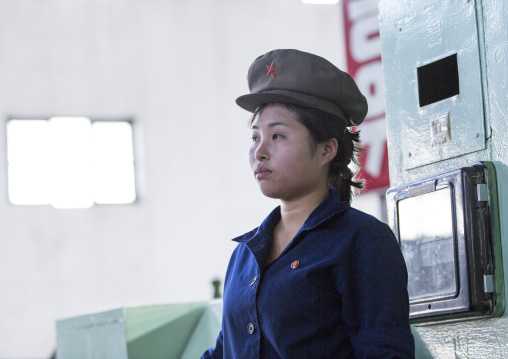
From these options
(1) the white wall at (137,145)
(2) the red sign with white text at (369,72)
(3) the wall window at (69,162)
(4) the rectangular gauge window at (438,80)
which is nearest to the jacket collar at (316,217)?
(4) the rectangular gauge window at (438,80)

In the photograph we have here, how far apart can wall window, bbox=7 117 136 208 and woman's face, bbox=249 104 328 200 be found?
7265 mm

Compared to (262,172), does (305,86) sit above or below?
above

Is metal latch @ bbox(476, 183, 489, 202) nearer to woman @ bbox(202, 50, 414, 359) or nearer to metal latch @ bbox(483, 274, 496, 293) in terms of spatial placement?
metal latch @ bbox(483, 274, 496, 293)

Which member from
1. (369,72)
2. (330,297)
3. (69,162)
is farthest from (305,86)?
(69,162)

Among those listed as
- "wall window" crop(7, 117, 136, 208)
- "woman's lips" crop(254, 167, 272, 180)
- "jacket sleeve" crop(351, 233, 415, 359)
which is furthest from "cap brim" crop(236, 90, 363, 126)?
"wall window" crop(7, 117, 136, 208)

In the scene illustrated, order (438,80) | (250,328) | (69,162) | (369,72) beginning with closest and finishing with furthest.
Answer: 1. (250,328)
2. (438,80)
3. (369,72)
4. (69,162)

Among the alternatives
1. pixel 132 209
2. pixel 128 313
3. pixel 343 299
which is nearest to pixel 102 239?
pixel 132 209

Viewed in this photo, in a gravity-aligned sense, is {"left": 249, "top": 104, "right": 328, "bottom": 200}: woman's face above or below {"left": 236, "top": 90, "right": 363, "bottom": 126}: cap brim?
below

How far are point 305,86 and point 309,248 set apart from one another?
30 centimetres

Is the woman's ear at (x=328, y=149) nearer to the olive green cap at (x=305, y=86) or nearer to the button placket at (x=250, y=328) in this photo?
the olive green cap at (x=305, y=86)

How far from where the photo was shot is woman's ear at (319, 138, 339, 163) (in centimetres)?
159

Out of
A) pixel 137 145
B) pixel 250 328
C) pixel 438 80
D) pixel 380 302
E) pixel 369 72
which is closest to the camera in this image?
pixel 380 302

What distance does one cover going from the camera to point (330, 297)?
1.43 metres

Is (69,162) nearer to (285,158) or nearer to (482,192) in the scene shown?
(482,192)
